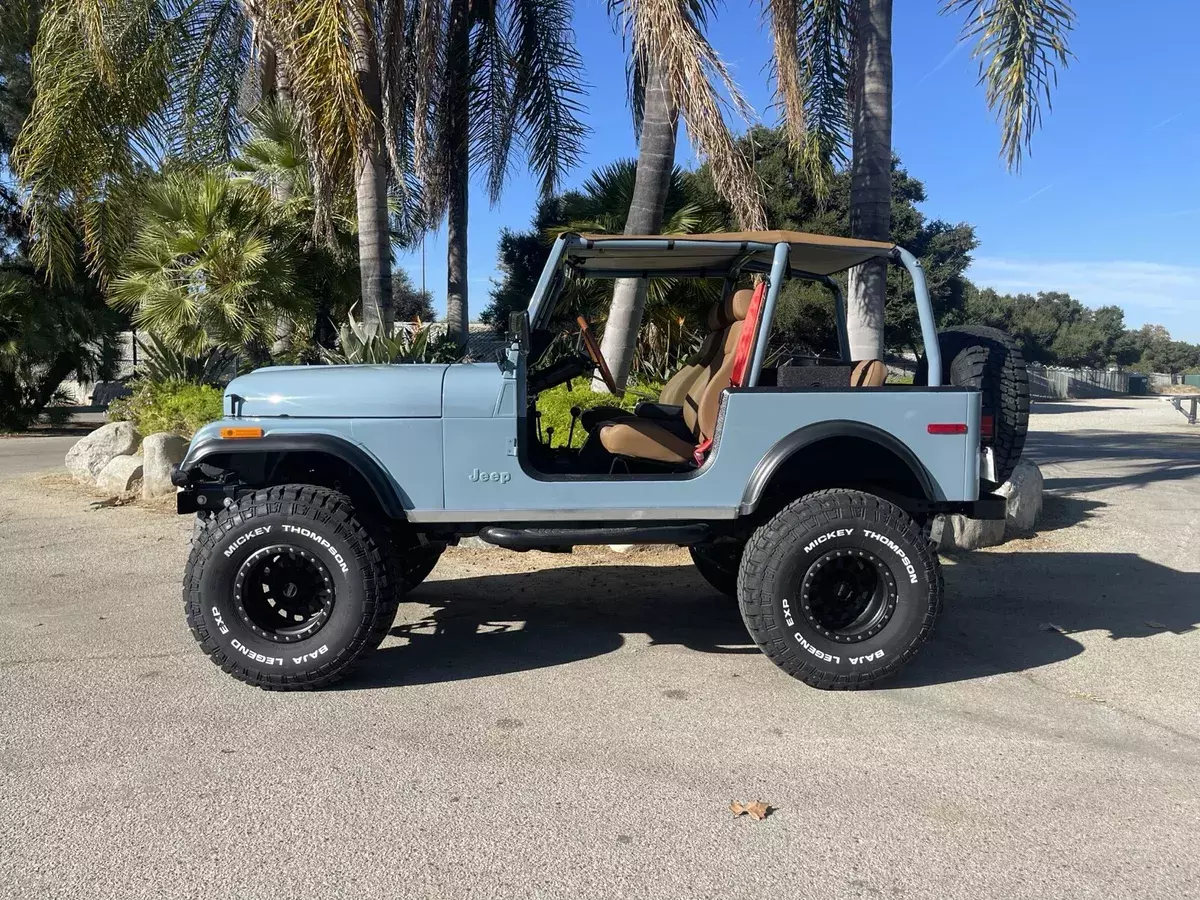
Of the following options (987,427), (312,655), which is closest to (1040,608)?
(987,427)

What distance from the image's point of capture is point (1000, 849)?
2.88 m

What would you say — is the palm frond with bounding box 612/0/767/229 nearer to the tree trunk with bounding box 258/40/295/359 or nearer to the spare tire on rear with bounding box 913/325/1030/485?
the spare tire on rear with bounding box 913/325/1030/485

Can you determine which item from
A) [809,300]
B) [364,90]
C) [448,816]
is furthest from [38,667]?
[809,300]

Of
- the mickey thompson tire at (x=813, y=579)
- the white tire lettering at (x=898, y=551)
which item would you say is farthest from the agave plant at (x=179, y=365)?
the white tire lettering at (x=898, y=551)

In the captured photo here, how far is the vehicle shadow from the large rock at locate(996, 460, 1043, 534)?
0.57 meters

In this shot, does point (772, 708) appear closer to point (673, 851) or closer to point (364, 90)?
point (673, 851)

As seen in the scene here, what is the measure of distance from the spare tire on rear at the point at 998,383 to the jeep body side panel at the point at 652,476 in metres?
0.31

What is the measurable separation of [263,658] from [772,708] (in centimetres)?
223

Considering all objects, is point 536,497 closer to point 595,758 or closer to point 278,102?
point 595,758

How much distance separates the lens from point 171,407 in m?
10.3

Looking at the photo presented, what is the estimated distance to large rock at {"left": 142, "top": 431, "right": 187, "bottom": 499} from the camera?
9.05 meters

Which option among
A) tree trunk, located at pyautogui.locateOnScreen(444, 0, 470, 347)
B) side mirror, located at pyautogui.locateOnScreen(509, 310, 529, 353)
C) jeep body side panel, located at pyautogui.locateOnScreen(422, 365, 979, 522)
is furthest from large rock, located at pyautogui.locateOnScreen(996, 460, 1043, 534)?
tree trunk, located at pyautogui.locateOnScreen(444, 0, 470, 347)

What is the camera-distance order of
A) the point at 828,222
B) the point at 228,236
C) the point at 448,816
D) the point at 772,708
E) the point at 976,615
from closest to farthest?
the point at 448,816 < the point at 772,708 < the point at 976,615 < the point at 228,236 < the point at 828,222

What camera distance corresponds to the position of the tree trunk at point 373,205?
8.51 metres
